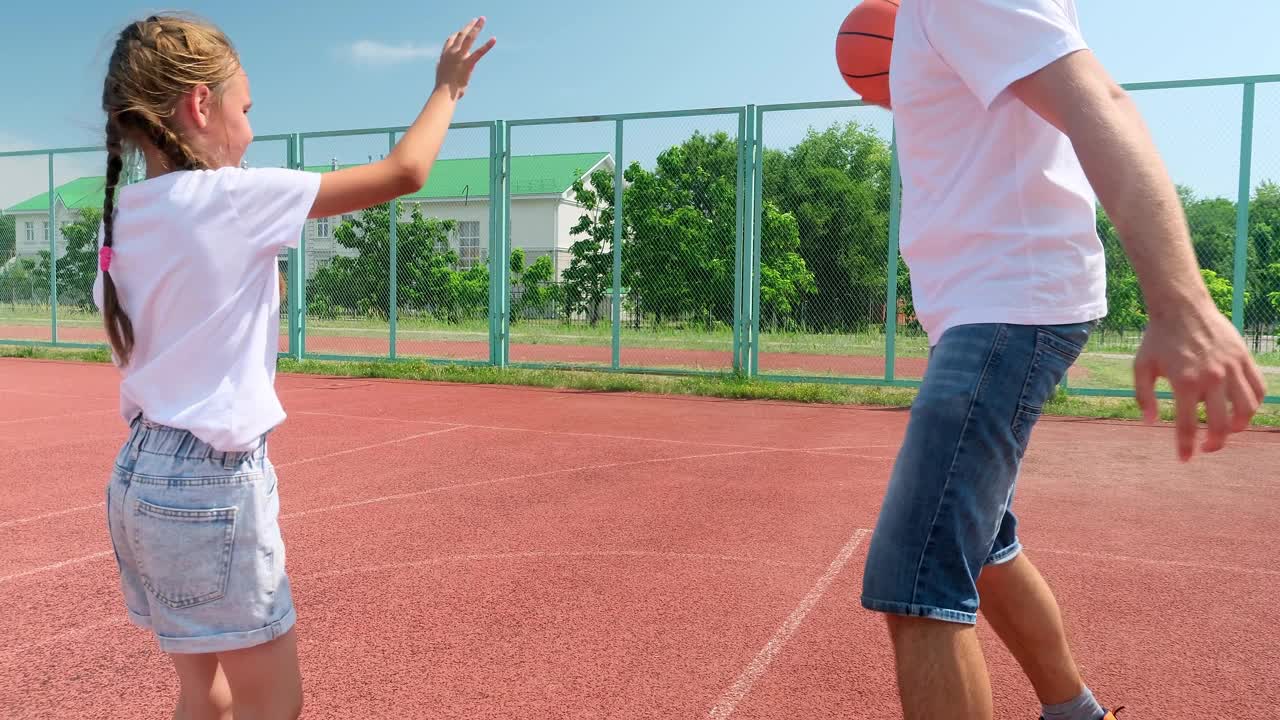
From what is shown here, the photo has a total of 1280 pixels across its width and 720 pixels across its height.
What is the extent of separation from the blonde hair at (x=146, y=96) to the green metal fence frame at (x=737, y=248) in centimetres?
891

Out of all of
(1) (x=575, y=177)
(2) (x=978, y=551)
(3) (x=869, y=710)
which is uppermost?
(1) (x=575, y=177)

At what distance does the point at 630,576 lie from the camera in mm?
3979

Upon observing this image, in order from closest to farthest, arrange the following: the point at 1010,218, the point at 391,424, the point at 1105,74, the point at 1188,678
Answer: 1. the point at 1105,74
2. the point at 1010,218
3. the point at 1188,678
4. the point at 391,424

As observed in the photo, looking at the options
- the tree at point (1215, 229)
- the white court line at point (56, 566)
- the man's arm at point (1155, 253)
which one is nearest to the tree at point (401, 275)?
the tree at point (1215, 229)

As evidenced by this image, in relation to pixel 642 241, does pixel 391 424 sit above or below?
below

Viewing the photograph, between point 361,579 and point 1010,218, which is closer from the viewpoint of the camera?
point 1010,218

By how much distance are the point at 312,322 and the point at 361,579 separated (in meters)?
10.9

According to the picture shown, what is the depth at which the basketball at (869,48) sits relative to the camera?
291cm

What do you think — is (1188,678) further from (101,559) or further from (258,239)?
(101,559)

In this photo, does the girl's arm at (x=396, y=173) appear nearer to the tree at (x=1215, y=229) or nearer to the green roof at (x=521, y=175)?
the tree at (x=1215, y=229)

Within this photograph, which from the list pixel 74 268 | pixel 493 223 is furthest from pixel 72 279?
pixel 493 223

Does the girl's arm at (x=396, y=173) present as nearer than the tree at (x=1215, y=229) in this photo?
Yes

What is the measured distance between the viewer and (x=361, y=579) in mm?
3938

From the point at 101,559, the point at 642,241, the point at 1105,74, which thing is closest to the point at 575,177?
the point at 642,241
